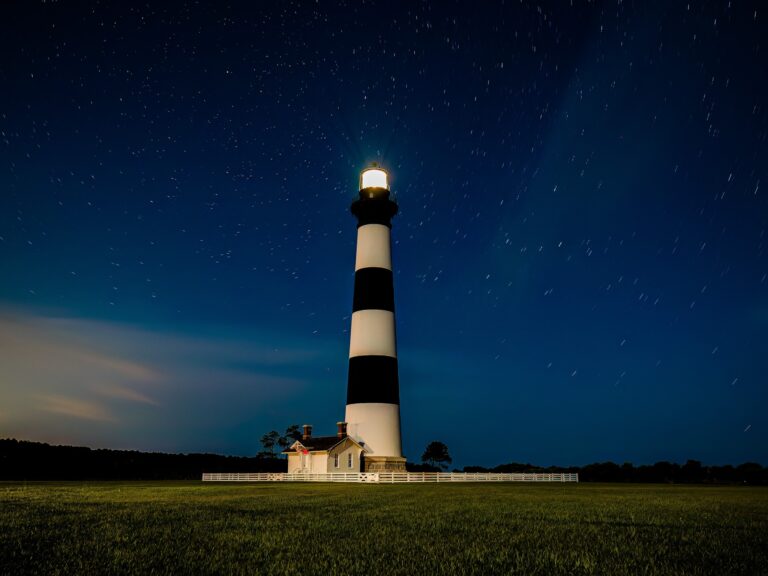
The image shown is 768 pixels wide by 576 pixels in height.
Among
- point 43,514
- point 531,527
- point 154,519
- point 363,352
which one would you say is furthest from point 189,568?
point 363,352

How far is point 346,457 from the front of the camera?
42500mm

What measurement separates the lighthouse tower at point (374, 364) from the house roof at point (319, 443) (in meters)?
1.10

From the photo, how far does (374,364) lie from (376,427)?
457 cm

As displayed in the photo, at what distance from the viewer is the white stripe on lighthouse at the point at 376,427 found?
41662 mm

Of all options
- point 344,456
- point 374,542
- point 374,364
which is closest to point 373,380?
point 374,364

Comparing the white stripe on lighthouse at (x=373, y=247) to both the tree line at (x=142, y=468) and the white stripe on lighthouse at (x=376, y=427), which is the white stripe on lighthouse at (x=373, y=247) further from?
the tree line at (x=142, y=468)

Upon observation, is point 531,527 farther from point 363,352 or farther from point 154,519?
point 363,352

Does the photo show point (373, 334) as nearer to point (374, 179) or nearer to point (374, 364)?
point (374, 364)

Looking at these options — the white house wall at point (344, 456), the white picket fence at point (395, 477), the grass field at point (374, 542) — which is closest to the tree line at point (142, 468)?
the white picket fence at point (395, 477)

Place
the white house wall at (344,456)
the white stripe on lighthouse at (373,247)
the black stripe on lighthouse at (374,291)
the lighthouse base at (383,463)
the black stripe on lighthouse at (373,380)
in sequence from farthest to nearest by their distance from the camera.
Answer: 1. the white stripe on lighthouse at (373,247)
2. the black stripe on lighthouse at (374,291)
3. the lighthouse base at (383,463)
4. the white house wall at (344,456)
5. the black stripe on lighthouse at (373,380)

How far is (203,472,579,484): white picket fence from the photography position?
128ft

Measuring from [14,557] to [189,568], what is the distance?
225 cm

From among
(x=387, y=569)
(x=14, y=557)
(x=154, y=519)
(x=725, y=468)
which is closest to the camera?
A: (x=387, y=569)

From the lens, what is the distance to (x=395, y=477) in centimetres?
3894
